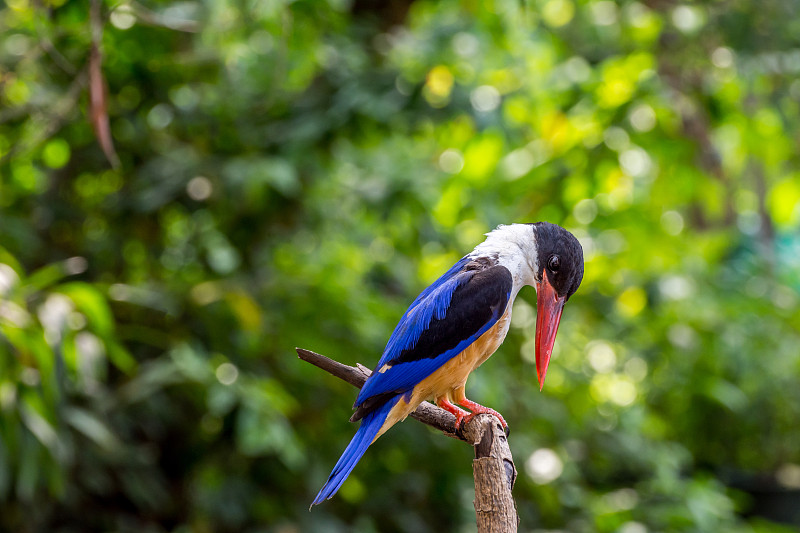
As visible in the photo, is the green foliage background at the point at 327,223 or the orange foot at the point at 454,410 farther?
the green foliage background at the point at 327,223

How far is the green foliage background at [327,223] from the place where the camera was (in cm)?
293

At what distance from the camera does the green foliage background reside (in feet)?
9.62

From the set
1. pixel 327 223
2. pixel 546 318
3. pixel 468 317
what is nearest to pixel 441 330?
pixel 468 317

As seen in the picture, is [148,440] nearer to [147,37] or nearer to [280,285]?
[280,285]

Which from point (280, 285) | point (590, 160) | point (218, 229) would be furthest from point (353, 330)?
point (590, 160)

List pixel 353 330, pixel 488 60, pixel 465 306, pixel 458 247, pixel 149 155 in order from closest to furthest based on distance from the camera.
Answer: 1. pixel 465 306
2. pixel 353 330
3. pixel 458 247
4. pixel 149 155
5. pixel 488 60

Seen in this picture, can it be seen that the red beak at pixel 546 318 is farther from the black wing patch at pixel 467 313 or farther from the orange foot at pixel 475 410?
the orange foot at pixel 475 410

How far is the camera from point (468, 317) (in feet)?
3.66

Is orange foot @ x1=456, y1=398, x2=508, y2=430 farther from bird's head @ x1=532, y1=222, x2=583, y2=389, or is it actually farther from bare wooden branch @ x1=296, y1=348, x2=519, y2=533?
bird's head @ x1=532, y1=222, x2=583, y2=389

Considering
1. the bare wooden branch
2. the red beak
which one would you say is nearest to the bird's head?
Result: the red beak

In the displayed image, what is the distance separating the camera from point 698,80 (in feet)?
12.5

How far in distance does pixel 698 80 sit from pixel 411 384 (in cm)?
325

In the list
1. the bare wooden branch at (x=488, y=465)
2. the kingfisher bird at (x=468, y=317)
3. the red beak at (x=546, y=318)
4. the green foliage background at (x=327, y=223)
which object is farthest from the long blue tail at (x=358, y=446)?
the green foliage background at (x=327, y=223)

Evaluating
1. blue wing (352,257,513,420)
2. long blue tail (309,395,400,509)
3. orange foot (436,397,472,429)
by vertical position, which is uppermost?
blue wing (352,257,513,420)
